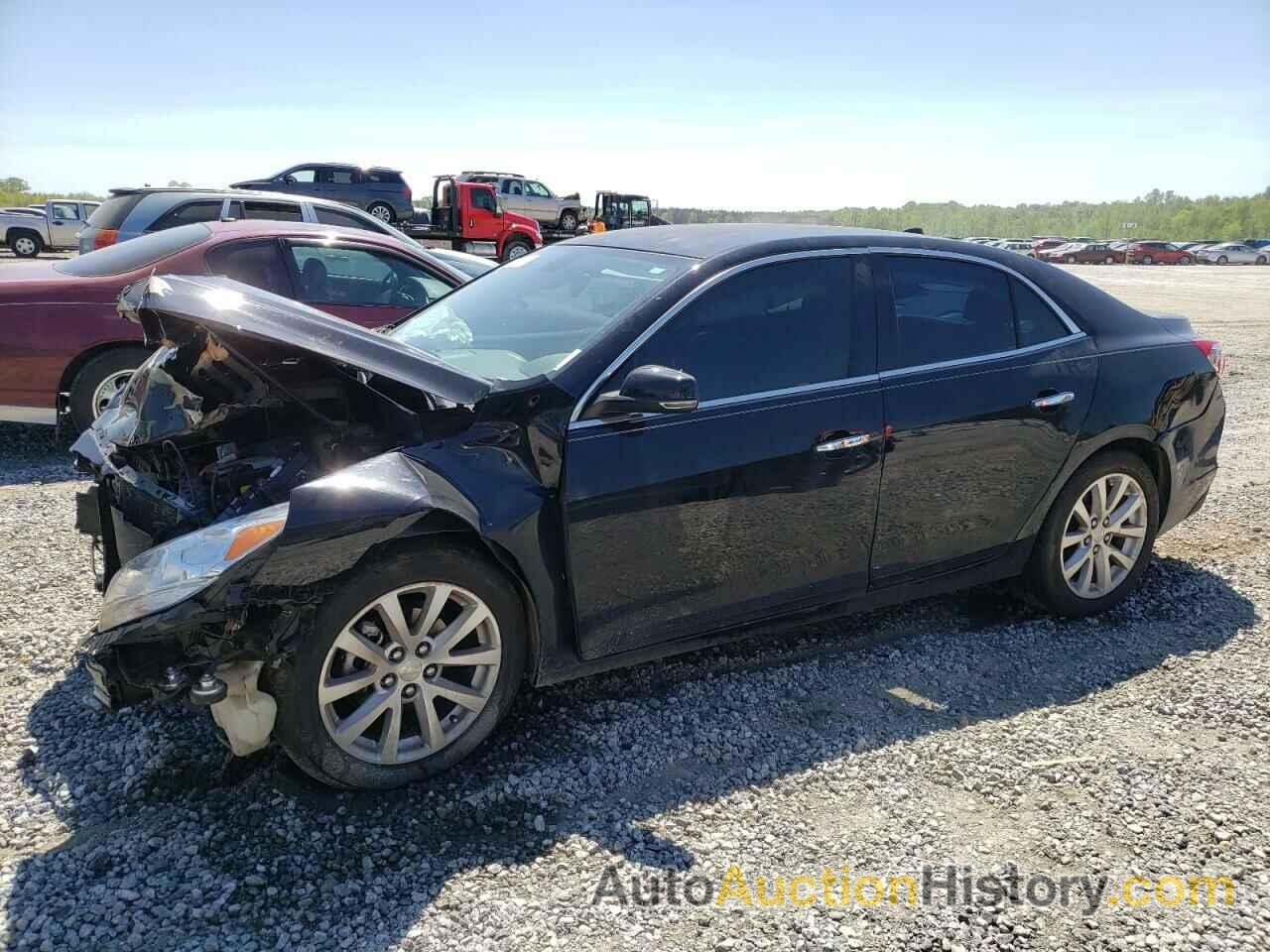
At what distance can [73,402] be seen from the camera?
6086 mm

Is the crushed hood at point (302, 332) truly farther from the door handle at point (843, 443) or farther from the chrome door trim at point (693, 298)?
the door handle at point (843, 443)

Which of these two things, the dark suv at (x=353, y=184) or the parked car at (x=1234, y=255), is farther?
the parked car at (x=1234, y=255)

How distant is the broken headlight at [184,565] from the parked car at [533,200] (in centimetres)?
2877

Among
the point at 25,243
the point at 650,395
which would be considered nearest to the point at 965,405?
the point at 650,395

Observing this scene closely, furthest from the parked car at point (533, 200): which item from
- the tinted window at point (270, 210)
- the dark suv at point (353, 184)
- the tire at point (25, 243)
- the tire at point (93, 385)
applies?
the tire at point (93, 385)

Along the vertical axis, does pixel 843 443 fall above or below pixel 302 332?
below

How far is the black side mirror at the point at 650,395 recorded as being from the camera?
2.88 m

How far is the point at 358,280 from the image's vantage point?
6.96 m

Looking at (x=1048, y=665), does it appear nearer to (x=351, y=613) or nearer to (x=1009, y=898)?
(x=1009, y=898)

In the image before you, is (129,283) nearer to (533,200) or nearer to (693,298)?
(693,298)

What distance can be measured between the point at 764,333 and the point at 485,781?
184 cm

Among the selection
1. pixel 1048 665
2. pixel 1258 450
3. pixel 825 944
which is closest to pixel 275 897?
pixel 825 944

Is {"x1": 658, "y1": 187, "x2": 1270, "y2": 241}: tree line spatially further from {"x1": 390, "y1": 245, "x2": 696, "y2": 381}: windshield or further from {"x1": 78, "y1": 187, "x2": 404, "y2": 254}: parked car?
{"x1": 390, "y1": 245, "x2": 696, "y2": 381}: windshield

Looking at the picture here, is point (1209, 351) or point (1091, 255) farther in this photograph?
point (1091, 255)
